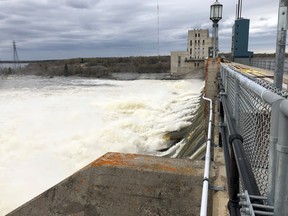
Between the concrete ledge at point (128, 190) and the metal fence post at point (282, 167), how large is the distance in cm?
284

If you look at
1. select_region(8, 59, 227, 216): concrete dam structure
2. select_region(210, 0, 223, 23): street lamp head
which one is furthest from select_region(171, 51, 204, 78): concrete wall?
select_region(8, 59, 227, 216): concrete dam structure

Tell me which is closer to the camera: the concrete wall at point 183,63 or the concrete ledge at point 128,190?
the concrete ledge at point 128,190

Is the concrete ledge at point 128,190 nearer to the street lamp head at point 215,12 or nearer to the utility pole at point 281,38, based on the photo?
the utility pole at point 281,38

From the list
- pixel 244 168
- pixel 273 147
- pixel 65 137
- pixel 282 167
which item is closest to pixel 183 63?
pixel 65 137

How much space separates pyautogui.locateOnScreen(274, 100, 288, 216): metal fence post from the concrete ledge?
9.31 feet

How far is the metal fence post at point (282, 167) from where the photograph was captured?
128cm

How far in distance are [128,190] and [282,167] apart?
3512 mm

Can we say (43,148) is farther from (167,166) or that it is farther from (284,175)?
(284,175)

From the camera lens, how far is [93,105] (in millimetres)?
22438

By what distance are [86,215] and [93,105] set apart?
1814 cm

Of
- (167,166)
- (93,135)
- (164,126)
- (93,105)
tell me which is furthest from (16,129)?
(167,166)

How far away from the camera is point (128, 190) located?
4.52 metres

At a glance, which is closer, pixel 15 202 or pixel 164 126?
pixel 15 202

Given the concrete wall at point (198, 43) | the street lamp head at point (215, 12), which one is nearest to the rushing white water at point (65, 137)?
the street lamp head at point (215, 12)
